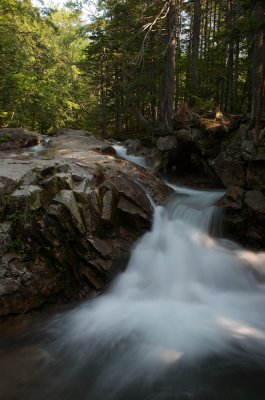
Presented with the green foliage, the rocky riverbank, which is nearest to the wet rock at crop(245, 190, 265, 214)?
the rocky riverbank

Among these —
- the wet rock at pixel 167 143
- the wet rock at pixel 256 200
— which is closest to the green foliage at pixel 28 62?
the wet rock at pixel 167 143

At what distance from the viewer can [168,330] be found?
5.65 meters

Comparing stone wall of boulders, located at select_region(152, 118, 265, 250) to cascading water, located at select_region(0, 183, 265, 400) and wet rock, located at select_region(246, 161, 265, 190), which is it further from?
cascading water, located at select_region(0, 183, 265, 400)

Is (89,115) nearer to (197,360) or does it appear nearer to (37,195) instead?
(37,195)

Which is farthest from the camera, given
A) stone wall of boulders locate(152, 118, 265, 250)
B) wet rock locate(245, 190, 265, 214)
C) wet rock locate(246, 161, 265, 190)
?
wet rock locate(246, 161, 265, 190)

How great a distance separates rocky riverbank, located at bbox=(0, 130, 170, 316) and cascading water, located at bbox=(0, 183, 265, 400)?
500 millimetres

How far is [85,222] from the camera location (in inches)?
274

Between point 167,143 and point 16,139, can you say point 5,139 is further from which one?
point 167,143

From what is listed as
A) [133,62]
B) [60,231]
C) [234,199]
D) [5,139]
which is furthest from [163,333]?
[5,139]

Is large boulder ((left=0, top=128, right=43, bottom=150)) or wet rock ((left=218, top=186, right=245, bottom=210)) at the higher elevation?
large boulder ((left=0, top=128, right=43, bottom=150))

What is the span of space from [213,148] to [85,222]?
5648 millimetres

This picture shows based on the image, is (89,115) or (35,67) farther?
(89,115)

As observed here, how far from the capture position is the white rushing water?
4.84 metres

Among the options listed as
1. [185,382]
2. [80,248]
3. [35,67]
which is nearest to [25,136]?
[35,67]
